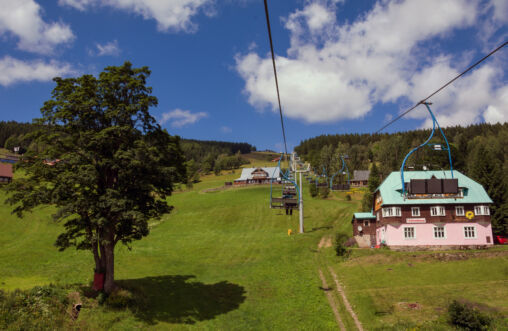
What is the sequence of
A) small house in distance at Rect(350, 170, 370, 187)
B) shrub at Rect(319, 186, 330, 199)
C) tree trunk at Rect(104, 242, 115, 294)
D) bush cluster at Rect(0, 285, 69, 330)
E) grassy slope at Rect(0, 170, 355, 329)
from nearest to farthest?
bush cluster at Rect(0, 285, 69, 330)
tree trunk at Rect(104, 242, 115, 294)
grassy slope at Rect(0, 170, 355, 329)
shrub at Rect(319, 186, 330, 199)
small house in distance at Rect(350, 170, 370, 187)

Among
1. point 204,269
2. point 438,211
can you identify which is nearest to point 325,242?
point 438,211

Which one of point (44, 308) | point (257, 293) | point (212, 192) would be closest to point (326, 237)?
point (257, 293)

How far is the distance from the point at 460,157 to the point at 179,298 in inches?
3607

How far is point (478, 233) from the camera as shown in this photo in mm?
44000

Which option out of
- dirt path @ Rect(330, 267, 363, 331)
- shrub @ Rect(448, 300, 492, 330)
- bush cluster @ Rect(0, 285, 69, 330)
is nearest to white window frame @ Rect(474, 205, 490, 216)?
dirt path @ Rect(330, 267, 363, 331)

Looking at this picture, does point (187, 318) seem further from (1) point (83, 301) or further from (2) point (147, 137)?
(2) point (147, 137)

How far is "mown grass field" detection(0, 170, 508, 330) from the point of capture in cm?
2311

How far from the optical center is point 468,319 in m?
19.4

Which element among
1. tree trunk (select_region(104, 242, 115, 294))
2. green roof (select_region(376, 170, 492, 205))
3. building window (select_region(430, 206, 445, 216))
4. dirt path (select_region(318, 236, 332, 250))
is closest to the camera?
tree trunk (select_region(104, 242, 115, 294))

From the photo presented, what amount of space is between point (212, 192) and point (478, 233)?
250ft

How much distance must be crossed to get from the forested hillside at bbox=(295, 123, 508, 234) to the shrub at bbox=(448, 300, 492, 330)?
62.0ft

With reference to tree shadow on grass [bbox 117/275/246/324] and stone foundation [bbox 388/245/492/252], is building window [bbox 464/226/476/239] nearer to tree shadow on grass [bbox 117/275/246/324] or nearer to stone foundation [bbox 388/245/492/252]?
stone foundation [bbox 388/245/492/252]

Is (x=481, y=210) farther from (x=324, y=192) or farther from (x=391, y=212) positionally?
(x=324, y=192)

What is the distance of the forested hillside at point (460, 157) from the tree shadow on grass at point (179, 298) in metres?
26.7
